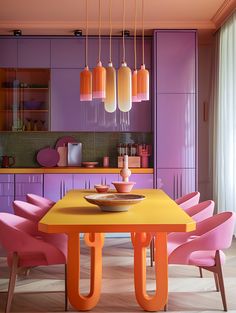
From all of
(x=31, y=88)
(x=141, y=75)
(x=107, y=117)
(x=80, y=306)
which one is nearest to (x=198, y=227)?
(x=80, y=306)

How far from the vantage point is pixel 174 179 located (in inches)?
248

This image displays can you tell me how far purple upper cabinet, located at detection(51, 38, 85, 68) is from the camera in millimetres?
6520

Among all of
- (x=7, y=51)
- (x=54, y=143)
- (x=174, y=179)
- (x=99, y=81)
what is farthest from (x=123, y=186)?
(x=7, y=51)

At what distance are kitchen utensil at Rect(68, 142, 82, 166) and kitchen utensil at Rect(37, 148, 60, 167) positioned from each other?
0.64 ft

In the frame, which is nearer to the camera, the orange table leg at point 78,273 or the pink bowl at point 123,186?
the orange table leg at point 78,273

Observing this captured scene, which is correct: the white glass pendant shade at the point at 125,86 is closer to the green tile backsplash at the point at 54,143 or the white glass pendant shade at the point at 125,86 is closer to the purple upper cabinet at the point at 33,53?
the purple upper cabinet at the point at 33,53

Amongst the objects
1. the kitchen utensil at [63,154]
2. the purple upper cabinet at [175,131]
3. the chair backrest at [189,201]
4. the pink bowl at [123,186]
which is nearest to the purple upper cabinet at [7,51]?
the kitchen utensil at [63,154]

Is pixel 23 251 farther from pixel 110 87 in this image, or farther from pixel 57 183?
pixel 57 183

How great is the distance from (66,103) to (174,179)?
1899 millimetres

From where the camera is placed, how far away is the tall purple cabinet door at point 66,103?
6547mm

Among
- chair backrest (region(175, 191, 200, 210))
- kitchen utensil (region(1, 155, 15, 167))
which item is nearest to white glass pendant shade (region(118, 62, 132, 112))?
chair backrest (region(175, 191, 200, 210))

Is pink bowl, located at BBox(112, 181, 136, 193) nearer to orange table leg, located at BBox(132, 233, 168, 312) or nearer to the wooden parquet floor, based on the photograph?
the wooden parquet floor

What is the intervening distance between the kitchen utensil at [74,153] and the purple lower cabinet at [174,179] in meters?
1.30

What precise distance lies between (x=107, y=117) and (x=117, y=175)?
0.90 metres
